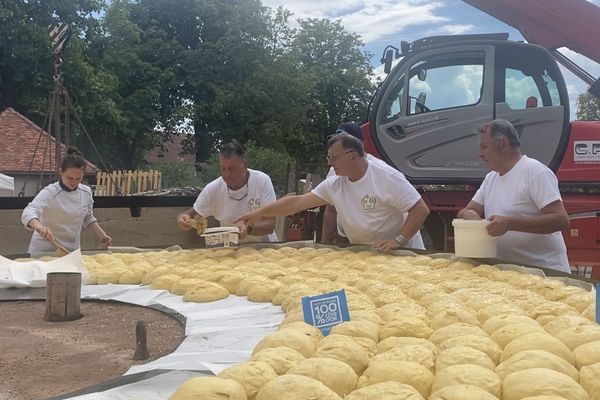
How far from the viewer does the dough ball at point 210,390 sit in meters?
1.45

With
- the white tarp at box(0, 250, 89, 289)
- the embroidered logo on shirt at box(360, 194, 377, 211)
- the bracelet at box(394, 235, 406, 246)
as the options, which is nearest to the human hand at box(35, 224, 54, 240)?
the white tarp at box(0, 250, 89, 289)

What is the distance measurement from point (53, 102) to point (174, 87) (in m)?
17.8

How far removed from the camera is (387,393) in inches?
57.2

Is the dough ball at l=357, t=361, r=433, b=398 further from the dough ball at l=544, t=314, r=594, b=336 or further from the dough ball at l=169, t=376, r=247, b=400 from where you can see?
the dough ball at l=544, t=314, r=594, b=336

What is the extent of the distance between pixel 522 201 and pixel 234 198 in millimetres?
2154

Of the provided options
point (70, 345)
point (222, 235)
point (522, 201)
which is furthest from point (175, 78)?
point (70, 345)

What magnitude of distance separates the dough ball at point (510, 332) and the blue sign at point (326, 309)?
51cm

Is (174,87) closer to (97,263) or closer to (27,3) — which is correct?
(27,3)

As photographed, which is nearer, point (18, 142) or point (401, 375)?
point (401, 375)

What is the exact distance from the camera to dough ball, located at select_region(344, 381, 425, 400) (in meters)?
1.44

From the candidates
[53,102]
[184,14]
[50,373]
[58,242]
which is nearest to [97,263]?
[58,242]

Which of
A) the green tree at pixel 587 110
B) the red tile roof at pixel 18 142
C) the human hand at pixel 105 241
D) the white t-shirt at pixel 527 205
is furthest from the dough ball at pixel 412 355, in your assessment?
the green tree at pixel 587 110

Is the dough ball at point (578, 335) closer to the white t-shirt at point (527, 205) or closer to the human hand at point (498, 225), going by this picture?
the human hand at point (498, 225)

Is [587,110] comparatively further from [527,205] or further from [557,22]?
[527,205]
